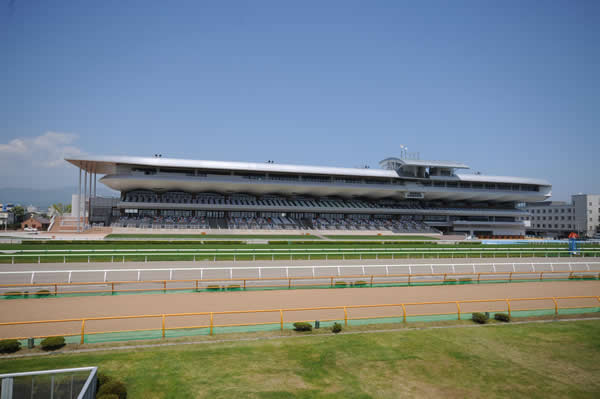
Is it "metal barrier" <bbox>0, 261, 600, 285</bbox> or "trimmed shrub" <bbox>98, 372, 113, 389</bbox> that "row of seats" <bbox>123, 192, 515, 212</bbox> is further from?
"trimmed shrub" <bbox>98, 372, 113, 389</bbox>

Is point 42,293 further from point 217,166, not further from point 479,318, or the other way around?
point 217,166

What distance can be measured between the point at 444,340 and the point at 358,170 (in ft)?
163

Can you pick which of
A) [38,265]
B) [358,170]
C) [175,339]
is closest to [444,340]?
[175,339]

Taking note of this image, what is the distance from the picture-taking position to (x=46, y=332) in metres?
13.2

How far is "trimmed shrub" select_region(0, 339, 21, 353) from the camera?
10.7 metres

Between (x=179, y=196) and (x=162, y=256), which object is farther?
(x=179, y=196)

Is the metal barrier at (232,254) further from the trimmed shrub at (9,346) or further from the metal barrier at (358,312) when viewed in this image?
the trimmed shrub at (9,346)

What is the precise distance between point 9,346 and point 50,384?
20.6 feet

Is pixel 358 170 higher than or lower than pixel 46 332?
higher

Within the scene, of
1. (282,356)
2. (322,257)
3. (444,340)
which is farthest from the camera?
(322,257)

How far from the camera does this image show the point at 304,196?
6519cm

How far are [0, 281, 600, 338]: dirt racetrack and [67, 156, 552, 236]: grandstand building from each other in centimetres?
3596

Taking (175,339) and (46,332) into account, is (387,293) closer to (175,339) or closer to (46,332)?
(175,339)

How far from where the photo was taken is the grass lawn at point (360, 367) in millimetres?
9344
